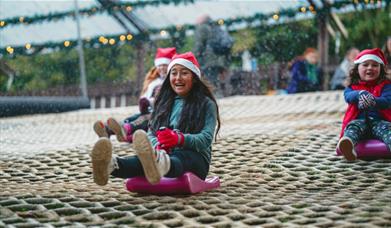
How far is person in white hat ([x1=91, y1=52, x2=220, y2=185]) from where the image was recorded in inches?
135

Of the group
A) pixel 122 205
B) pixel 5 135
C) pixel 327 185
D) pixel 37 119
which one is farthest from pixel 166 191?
pixel 37 119

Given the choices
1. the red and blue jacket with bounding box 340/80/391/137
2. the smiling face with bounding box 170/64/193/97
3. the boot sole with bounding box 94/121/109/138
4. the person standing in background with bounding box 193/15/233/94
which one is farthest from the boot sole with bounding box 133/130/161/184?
the person standing in background with bounding box 193/15/233/94

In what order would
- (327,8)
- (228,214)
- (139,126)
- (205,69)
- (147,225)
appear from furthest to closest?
(327,8)
(205,69)
(139,126)
(228,214)
(147,225)

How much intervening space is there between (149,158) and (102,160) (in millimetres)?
229

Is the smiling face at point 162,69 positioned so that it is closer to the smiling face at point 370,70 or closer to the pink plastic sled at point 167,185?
the smiling face at point 370,70

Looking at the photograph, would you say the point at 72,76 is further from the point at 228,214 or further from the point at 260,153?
the point at 228,214

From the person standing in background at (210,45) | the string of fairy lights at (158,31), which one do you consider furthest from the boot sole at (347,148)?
the string of fairy lights at (158,31)

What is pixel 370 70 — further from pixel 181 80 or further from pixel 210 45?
pixel 210 45

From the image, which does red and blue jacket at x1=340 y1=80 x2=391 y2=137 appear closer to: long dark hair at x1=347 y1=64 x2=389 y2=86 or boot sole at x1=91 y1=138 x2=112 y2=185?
long dark hair at x1=347 y1=64 x2=389 y2=86

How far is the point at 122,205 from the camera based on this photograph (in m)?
3.51

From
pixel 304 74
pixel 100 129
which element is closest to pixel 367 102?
pixel 100 129

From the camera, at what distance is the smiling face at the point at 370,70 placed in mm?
5141

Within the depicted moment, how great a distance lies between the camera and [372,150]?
4.98 metres

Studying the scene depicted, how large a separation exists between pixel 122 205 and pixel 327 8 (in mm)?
9701
